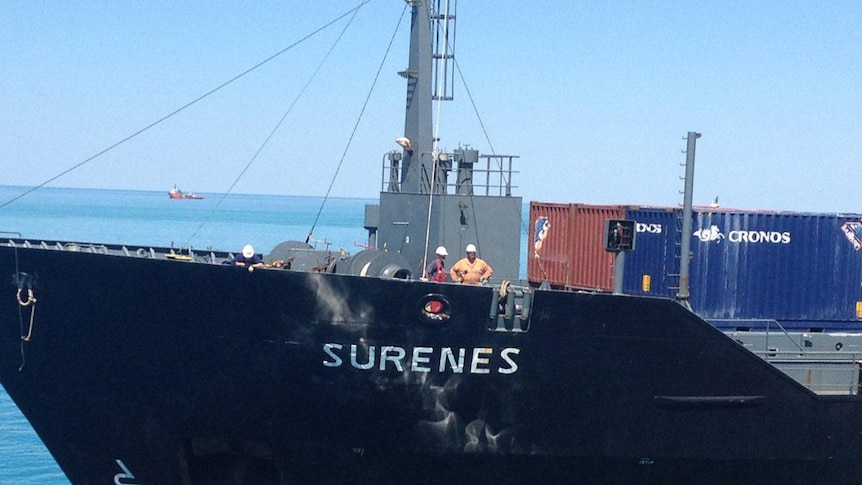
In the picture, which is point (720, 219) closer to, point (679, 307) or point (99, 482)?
point (679, 307)

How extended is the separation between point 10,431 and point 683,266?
21197 mm

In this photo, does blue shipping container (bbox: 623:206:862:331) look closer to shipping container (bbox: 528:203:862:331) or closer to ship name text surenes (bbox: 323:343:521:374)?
shipping container (bbox: 528:203:862:331)

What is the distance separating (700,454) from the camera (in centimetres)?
1473

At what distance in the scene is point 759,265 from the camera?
1719 cm

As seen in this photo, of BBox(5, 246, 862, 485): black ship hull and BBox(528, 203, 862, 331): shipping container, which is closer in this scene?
BBox(5, 246, 862, 485): black ship hull

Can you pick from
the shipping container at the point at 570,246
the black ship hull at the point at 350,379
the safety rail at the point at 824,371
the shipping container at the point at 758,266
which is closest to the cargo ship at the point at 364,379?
the black ship hull at the point at 350,379

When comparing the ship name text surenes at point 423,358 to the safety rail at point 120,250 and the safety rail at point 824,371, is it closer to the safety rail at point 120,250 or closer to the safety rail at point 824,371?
the safety rail at point 120,250

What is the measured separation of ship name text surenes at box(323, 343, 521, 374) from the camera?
13.5 metres

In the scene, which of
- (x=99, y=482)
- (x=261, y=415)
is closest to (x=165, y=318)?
(x=261, y=415)

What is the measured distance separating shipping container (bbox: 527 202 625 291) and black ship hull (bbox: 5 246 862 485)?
3880 millimetres

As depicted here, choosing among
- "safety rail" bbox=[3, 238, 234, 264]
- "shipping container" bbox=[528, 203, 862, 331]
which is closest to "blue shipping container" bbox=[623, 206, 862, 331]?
"shipping container" bbox=[528, 203, 862, 331]

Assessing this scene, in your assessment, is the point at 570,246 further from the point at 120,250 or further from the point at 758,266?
the point at 120,250

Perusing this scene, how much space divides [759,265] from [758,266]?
0.03m

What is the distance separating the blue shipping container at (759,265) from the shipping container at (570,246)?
544 millimetres
